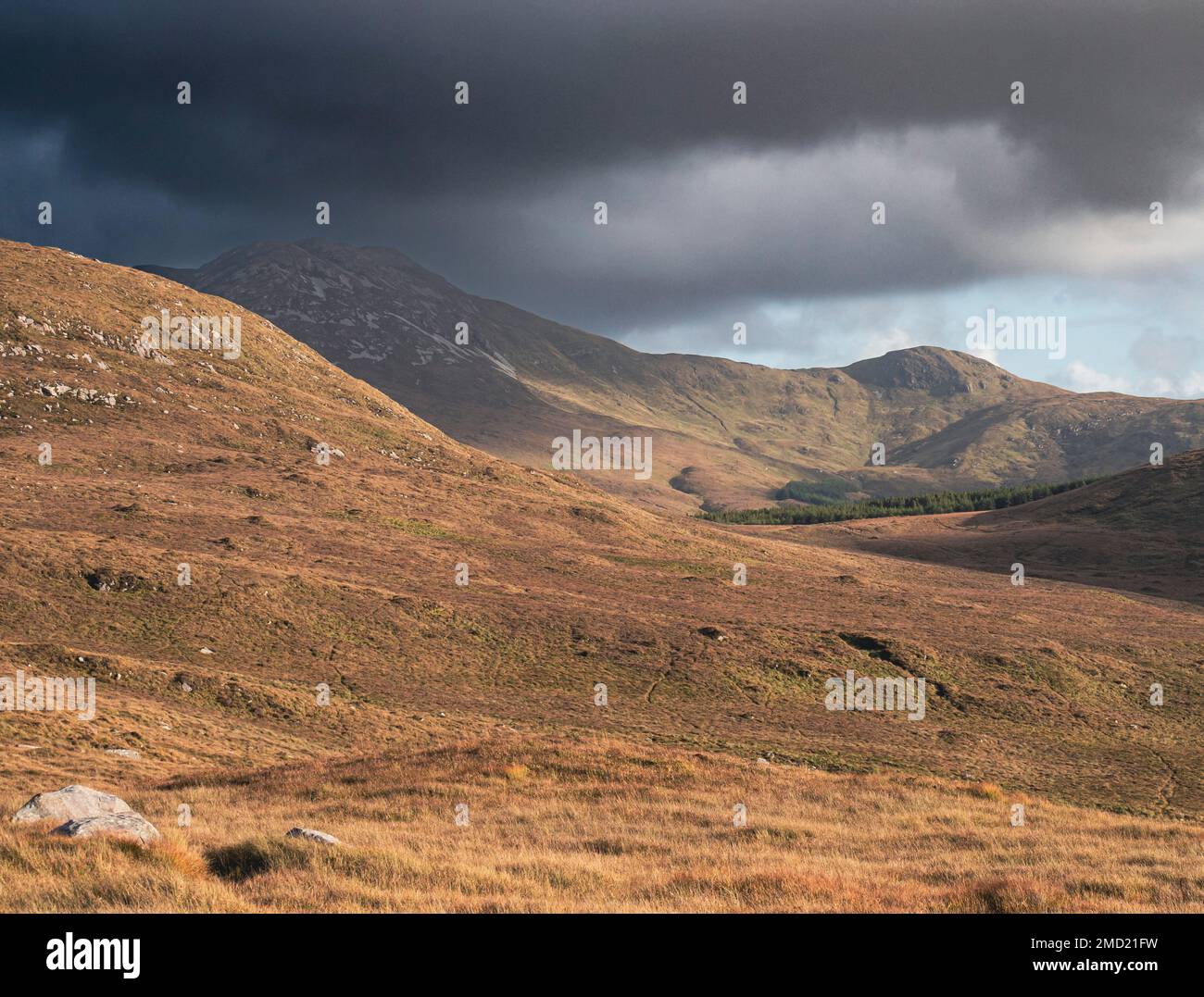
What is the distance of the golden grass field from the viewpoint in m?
17.6

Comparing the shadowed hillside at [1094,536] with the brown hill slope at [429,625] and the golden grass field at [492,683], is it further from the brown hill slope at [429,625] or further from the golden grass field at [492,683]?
the brown hill slope at [429,625]

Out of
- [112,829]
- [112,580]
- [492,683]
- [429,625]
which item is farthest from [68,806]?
[429,625]

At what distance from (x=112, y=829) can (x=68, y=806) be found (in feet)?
11.4

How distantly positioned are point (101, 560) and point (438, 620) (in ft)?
70.8

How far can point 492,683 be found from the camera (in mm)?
54688

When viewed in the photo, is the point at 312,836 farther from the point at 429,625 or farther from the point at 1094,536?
the point at 1094,536

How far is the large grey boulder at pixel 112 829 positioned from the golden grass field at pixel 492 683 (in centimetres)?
83

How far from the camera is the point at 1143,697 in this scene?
191ft

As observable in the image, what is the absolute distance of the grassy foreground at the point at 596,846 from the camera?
594 inches

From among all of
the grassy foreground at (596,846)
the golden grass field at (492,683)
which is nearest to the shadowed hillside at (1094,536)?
the golden grass field at (492,683)

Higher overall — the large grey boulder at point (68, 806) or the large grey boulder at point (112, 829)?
the large grey boulder at point (112, 829)

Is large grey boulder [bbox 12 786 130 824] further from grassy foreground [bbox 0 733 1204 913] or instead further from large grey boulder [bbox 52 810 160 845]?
grassy foreground [bbox 0 733 1204 913]

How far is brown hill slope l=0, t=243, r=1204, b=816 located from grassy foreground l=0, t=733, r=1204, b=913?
8.84 meters
